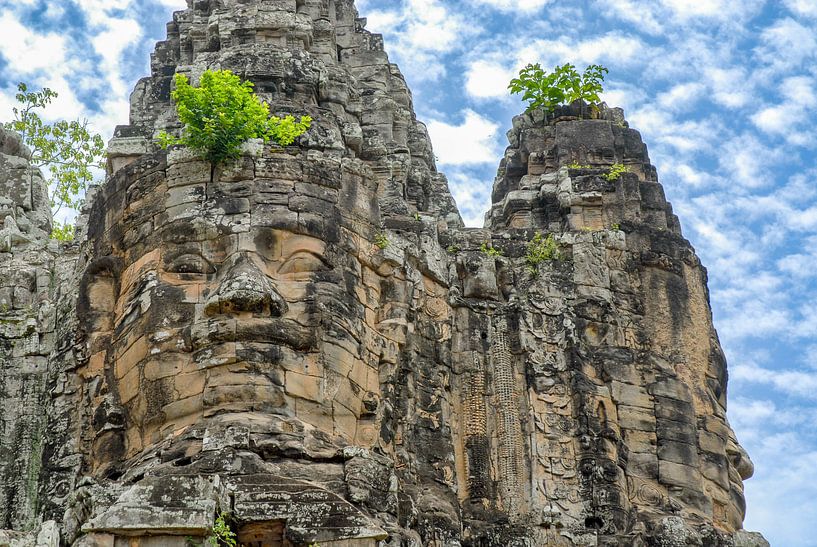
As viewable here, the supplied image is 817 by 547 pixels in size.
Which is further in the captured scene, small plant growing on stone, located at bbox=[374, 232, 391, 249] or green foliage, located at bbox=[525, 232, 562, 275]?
green foliage, located at bbox=[525, 232, 562, 275]

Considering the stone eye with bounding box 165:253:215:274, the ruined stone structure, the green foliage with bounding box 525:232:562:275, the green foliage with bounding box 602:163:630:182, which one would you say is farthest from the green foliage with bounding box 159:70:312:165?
the green foliage with bounding box 602:163:630:182

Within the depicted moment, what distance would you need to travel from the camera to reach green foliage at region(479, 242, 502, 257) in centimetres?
3250

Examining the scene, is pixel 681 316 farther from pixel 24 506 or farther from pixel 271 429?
pixel 24 506

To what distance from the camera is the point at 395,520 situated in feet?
89.7

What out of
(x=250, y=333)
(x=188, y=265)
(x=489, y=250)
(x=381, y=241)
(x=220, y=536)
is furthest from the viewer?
(x=489, y=250)

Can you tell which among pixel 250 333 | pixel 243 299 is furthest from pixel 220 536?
pixel 243 299

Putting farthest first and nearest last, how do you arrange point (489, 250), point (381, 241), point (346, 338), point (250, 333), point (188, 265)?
1. point (489, 250)
2. point (381, 241)
3. point (188, 265)
4. point (346, 338)
5. point (250, 333)

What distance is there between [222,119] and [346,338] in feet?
12.8

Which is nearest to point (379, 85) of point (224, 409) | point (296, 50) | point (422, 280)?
point (296, 50)

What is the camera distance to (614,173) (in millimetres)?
33656

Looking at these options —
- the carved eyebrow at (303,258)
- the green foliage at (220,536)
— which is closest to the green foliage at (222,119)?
the carved eyebrow at (303,258)

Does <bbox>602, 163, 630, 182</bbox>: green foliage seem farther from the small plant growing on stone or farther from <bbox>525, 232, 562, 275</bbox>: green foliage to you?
the small plant growing on stone

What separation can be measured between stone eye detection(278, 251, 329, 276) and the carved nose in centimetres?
62

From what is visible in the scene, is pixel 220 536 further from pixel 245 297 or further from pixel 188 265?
pixel 188 265
